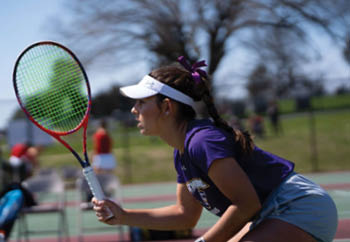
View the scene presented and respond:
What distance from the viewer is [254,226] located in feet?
7.65

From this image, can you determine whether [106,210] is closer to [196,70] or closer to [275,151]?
[196,70]

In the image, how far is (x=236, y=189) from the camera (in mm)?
2137

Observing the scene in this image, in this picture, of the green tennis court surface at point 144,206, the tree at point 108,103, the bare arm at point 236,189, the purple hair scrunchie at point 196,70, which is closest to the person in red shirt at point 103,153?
the green tennis court surface at point 144,206

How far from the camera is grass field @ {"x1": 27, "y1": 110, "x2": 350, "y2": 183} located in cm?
1502

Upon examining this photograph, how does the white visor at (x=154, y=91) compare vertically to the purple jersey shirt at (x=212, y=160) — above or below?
above

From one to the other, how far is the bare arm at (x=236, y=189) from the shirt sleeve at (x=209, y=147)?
3 centimetres

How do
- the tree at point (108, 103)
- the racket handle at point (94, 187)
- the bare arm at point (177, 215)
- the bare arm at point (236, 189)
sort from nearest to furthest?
the bare arm at point (236, 189)
the racket handle at point (94, 187)
the bare arm at point (177, 215)
the tree at point (108, 103)

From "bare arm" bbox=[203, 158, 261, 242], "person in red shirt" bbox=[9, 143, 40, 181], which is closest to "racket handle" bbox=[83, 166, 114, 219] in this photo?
"bare arm" bbox=[203, 158, 261, 242]

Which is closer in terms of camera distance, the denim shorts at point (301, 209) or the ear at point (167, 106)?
the denim shorts at point (301, 209)

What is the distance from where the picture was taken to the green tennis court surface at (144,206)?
271 inches

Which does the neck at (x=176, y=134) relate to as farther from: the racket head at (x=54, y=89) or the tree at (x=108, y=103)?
the tree at (x=108, y=103)

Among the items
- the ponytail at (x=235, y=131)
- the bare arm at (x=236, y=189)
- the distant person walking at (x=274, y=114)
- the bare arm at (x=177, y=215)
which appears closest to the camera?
the bare arm at (x=236, y=189)

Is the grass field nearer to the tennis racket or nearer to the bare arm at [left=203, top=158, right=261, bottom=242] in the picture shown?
the tennis racket

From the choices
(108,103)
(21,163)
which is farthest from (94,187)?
(108,103)
